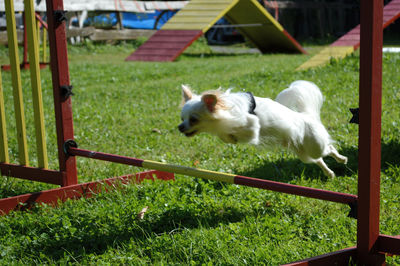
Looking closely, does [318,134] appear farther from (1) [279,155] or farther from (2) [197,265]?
(2) [197,265]

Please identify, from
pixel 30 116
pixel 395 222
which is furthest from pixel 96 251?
pixel 30 116

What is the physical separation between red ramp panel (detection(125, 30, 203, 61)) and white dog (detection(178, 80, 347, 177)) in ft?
29.9

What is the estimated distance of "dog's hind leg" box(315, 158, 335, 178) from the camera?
397 centimetres

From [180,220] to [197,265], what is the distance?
599 mm

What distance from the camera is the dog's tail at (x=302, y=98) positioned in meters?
3.93

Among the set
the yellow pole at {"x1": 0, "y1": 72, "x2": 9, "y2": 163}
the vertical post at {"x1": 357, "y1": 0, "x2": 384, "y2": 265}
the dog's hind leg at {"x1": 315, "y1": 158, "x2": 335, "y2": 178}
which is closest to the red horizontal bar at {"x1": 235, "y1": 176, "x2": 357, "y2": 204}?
the vertical post at {"x1": 357, "y1": 0, "x2": 384, "y2": 265}

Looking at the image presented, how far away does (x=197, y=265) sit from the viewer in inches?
101

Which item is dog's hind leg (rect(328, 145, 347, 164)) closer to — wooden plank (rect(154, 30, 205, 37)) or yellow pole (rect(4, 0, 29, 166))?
yellow pole (rect(4, 0, 29, 166))

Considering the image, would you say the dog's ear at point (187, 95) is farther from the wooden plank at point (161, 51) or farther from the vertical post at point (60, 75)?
the wooden plank at point (161, 51)

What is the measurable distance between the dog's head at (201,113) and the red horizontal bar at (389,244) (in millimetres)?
1337

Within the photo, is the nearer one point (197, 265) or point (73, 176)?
point (197, 265)

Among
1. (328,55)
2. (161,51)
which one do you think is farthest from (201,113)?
(161,51)

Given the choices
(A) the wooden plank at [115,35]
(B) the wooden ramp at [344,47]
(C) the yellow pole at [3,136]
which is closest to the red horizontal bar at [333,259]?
(C) the yellow pole at [3,136]

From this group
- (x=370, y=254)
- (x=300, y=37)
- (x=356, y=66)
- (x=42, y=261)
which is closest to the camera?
(x=370, y=254)
